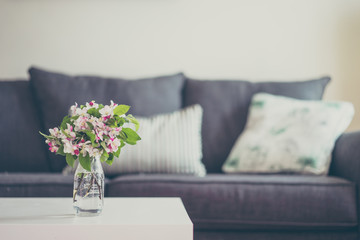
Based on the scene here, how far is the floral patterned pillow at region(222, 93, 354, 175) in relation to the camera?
1.83 meters

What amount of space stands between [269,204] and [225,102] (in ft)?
2.40

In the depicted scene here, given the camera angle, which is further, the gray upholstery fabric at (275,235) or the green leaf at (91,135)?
the gray upholstery fabric at (275,235)

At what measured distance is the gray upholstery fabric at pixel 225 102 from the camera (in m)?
2.09

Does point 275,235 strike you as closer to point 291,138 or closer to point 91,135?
point 291,138

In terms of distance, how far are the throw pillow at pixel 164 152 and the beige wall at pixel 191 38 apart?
2.43ft

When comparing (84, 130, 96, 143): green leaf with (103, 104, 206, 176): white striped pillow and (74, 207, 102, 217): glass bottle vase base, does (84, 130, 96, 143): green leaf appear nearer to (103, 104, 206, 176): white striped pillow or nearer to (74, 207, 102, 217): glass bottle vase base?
(74, 207, 102, 217): glass bottle vase base

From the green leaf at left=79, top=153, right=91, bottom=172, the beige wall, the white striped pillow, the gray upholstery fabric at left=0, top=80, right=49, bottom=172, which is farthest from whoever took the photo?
the beige wall

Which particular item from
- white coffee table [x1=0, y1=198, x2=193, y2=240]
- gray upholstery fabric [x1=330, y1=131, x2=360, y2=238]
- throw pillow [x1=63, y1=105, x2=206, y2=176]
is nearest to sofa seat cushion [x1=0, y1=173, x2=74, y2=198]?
throw pillow [x1=63, y1=105, x2=206, y2=176]

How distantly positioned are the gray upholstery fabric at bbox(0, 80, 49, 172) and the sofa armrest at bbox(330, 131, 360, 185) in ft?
4.43

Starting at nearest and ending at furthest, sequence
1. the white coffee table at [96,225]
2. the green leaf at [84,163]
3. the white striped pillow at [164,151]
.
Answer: the white coffee table at [96,225] < the green leaf at [84,163] < the white striped pillow at [164,151]

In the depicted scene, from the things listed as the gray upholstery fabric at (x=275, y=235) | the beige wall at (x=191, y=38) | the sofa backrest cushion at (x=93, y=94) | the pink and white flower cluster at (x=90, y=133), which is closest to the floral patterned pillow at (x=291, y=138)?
the gray upholstery fabric at (x=275, y=235)

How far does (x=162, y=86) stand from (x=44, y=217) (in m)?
1.26

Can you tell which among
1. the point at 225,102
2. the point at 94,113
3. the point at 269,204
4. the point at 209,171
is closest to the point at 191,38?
the point at 225,102

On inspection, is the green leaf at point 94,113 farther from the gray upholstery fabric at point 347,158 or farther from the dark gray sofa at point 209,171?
the gray upholstery fabric at point 347,158
